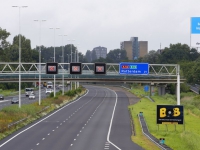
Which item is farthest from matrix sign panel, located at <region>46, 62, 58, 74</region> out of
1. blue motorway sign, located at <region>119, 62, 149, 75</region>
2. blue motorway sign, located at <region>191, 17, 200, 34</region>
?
blue motorway sign, located at <region>191, 17, 200, 34</region>

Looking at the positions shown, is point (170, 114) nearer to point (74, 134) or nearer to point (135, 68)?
point (74, 134)

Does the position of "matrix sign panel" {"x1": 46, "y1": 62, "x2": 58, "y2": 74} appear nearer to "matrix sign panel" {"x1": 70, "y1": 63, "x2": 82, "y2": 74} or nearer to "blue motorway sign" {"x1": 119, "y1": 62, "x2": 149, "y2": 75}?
"matrix sign panel" {"x1": 70, "y1": 63, "x2": 82, "y2": 74}

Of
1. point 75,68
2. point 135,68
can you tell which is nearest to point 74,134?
point 75,68

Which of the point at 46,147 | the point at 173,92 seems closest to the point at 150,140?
the point at 46,147

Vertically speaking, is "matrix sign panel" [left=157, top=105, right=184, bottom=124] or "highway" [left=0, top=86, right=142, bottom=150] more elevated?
"matrix sign panel" [left=157, top=105, right=184, bottom=124]

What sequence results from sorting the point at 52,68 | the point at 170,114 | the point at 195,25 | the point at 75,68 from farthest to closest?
the point at 52,68, the point at 75,68, the point at 170,114, the point at 195,25

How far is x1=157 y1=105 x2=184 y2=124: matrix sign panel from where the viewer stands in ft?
178

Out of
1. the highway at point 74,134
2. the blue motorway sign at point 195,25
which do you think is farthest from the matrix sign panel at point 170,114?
the blue motorway sign at point 195,25

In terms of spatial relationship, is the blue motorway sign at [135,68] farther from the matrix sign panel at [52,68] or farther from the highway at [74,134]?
the matrix sign panel at [52,68]

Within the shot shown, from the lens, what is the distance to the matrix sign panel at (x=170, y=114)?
178 ft

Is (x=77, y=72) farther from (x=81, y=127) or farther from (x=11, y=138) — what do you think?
(x=11, y=138)

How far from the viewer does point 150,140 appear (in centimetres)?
4878

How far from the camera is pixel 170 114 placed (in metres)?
54.6

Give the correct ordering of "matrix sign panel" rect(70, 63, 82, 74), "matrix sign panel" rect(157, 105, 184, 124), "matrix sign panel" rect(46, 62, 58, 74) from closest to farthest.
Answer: "matrix sign panel" rect(157, 105, 184, 124)
"matrix sign panel" rect(70, 63, 82, 74)
"matrix sign panel" rect(46, 62, 58, 74)
